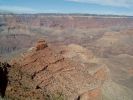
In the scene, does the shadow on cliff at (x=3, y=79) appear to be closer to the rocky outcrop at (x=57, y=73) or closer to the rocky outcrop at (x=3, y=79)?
the rocky outcrop at (x=3, y=79)

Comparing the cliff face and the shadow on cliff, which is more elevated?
the shadow on cliff

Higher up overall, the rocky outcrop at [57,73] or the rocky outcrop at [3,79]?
the rocky outcrop at [3,79]

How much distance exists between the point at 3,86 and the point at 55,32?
16946 cm

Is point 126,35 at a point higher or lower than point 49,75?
lower

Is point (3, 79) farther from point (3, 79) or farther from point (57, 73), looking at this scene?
point (57, 73)

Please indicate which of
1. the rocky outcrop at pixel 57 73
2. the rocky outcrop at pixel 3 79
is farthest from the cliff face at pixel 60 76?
the rocky outcrop at pixel 3 79

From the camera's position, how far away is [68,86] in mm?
38375

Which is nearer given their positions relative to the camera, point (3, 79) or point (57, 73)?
point (3, 79)

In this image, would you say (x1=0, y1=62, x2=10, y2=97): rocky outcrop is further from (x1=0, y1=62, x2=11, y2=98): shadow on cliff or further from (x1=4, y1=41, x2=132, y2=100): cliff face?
(x1=4, y1=41, x2=132, y2=100): cliff face

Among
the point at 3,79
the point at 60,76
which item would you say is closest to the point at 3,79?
the point at 3,79

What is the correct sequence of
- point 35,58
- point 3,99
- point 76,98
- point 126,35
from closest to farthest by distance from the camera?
1. point 3,99
2. point 76,98
3. point 35,58
4. point 126,35

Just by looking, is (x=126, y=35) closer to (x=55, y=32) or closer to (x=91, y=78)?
(x=55, y=32)

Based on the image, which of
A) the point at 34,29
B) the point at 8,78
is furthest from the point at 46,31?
the point at 8,78

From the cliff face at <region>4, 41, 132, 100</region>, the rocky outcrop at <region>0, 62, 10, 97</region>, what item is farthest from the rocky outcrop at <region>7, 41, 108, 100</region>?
the rocky outcrop at <region>0, 62, 10, 97</region>
